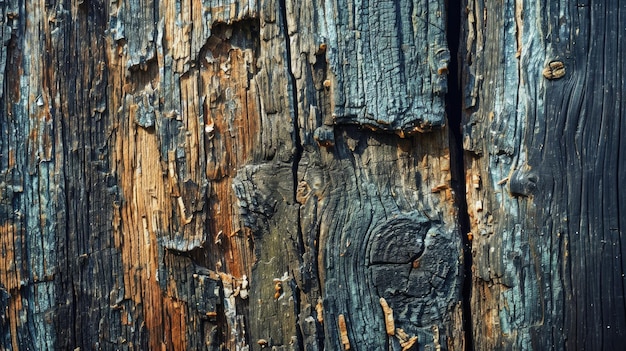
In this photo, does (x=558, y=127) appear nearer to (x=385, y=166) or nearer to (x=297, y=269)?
(x=385, y=166)

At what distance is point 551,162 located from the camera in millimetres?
1521

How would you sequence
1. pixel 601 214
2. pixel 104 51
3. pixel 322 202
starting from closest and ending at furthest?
pixel 601 214, pixel 322 202, pixel 104 51

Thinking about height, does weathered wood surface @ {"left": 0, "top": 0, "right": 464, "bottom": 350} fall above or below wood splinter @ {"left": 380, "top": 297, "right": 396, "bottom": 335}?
above

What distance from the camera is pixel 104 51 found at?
5.76ft

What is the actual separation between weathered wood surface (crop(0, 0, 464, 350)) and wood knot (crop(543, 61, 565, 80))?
0.26 metres

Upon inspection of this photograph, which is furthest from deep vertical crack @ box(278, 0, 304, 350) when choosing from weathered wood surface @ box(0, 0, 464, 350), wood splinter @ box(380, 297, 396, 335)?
wood splinter @ box(380, 297, 396, 335)

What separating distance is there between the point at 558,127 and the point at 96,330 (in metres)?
1.41

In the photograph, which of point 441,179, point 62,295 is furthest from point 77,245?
point 441,179

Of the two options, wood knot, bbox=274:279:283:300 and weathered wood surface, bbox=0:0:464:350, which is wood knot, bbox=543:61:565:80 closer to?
weathered wood surface, bbox=0:0:464:350

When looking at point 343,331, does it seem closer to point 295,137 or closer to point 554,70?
point 295,137

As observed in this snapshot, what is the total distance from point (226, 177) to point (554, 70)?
2.96 ft

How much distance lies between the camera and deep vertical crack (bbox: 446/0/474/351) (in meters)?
1.60

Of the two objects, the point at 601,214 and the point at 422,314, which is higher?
the point at 601,214

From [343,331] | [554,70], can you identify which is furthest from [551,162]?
[343,331]
